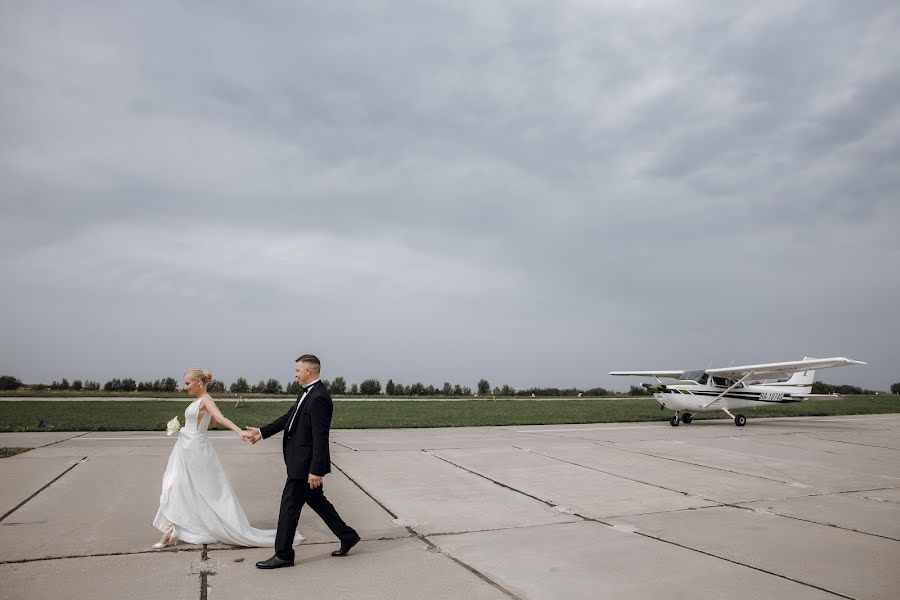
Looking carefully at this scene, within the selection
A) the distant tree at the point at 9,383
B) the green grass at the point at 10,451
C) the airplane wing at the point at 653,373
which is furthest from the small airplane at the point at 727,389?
the distant tree at the point at 9,383

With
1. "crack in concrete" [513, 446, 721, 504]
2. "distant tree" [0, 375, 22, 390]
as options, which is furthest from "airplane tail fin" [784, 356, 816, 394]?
"distant tree" [0, 375, 22, 390]

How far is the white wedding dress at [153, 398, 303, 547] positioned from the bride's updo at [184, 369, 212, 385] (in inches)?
12.3

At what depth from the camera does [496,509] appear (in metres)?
7.16

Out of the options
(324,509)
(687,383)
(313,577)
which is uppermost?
(687,383)

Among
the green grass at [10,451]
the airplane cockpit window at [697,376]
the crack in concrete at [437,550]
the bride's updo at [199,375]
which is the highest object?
the airplane cockpit window at [697,376]

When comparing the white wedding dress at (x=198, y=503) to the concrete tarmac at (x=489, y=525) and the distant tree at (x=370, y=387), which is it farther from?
the distant tree at (x=370, y=387)

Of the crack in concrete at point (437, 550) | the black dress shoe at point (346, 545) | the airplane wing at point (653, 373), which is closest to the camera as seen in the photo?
the crack in concrete at point (437, 550)

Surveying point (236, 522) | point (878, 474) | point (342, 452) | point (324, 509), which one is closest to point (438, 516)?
point (324, 509)

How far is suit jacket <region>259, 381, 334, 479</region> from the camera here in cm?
508

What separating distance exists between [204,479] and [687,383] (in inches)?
740

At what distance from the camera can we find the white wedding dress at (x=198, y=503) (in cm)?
546

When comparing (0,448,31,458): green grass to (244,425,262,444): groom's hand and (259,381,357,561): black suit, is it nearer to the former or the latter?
(244,425,262,444): groom's hand

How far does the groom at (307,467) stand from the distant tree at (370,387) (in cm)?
4008

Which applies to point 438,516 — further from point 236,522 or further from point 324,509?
point 236,522
